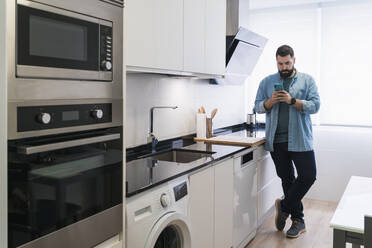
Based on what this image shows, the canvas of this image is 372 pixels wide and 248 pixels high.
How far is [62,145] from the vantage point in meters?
1.28

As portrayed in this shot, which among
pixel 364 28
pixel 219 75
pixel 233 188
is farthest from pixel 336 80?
pixel 233 188

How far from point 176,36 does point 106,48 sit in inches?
41.7

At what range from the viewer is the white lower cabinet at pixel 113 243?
1.54 meters

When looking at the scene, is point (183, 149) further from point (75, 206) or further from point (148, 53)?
point (75, 206)

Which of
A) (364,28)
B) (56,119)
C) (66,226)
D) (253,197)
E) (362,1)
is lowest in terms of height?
(253,197)

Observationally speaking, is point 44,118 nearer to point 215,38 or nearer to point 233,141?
point 215,38

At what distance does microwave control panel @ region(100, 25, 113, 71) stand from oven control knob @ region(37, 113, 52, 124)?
0.32 meters

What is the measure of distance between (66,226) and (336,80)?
4.00m

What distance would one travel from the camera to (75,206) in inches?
53.6

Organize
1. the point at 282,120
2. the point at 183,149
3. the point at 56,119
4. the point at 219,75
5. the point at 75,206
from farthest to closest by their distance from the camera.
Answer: the point at 282,120
the point at 219,75
the point at 183,149
the point at 75,206
the point at 56,119

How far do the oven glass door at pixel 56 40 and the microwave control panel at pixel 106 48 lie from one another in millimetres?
26

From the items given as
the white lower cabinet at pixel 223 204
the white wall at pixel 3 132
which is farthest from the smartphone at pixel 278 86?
the white wall at pixel 3 132

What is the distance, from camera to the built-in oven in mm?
1138

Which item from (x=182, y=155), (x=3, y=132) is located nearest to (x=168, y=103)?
(x=182, y=155)
